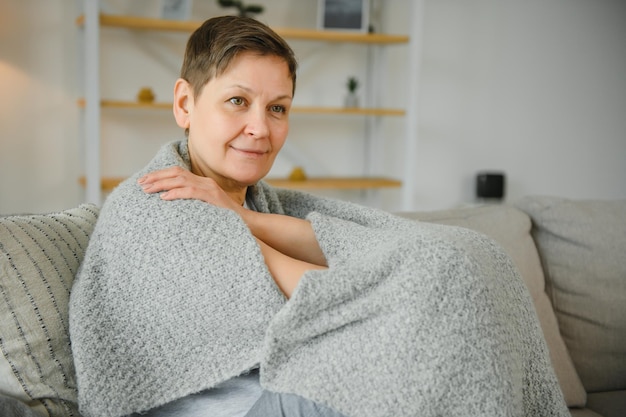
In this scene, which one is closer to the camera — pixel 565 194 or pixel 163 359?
pixel 163 359

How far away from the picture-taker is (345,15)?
3.84 meters

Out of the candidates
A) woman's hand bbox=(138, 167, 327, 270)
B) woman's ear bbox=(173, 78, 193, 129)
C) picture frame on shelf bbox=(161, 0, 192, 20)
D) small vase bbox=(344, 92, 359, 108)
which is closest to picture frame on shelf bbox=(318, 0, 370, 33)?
small vase bbox=(344, 92, 359, 108)

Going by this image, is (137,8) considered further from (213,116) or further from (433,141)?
(213,116)

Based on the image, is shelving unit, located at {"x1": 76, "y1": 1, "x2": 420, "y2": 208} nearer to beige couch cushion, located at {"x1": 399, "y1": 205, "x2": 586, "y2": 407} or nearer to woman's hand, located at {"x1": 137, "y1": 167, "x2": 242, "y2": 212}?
beige couch cushion, located at {"x1": 399, "y1": 205, "x2": 586, "y2": 407}

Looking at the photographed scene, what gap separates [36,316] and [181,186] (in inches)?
13.1

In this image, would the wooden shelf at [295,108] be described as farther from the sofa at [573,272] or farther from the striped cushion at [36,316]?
the striped cushion at [36,316]

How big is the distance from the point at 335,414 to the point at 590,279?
3.66 feet

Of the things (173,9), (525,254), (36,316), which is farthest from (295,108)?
(36,316)

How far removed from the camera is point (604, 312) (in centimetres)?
189

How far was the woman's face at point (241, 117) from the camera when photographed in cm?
134

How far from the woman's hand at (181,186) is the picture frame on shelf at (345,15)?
2.70 metres

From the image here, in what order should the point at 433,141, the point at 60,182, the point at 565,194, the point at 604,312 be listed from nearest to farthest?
the point at 604,312 → the point at 60,182 → the point at 433,141 → the point at 565,194

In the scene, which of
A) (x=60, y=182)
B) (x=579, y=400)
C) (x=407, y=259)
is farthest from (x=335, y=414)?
(x=60, y=182)

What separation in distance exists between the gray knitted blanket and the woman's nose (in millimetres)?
219
